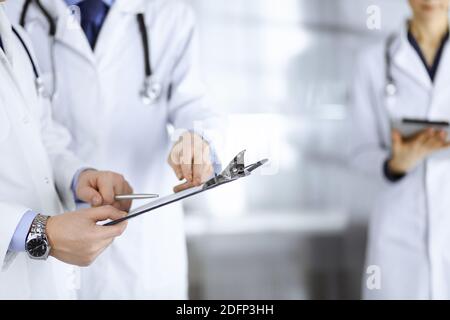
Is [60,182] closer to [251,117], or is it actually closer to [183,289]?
[183,289]

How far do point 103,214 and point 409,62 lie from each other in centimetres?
84

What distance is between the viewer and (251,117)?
1667mm

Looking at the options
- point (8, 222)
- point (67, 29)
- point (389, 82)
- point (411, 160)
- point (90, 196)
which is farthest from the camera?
point (389, 82)

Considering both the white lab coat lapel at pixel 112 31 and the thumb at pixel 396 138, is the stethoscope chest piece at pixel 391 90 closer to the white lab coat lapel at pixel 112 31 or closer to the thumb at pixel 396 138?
the thumb at pixel 396 138

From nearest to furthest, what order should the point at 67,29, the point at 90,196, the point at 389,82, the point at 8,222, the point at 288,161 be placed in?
1. the point at 8,222
2. the point at 90,196
3. the point at 67,29
4. the point at 389,82
5. the point at 288,161

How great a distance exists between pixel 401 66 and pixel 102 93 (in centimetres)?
67

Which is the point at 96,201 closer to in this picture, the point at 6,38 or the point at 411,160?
the point at 6,38

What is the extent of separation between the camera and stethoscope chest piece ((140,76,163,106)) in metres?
0.92

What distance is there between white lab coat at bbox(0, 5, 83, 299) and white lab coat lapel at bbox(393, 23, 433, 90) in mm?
770

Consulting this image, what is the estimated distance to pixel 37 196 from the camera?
0.71m

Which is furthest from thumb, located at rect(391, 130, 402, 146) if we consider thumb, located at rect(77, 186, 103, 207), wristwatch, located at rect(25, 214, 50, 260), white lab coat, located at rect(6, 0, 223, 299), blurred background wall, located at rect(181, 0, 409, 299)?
wristwatch, located at rect(25, 214, 50, 260)

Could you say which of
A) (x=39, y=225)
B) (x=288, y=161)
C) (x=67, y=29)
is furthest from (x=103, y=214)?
(x=288, y=161)

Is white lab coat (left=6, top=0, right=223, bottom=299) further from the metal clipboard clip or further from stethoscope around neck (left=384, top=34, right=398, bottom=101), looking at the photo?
stethoscope around neck (left=384, top=34, right=398, bottom=101)
